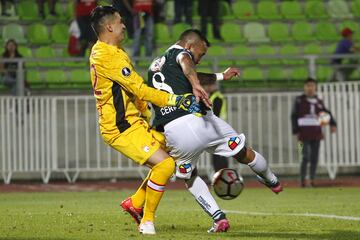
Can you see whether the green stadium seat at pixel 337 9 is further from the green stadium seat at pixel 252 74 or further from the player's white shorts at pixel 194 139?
the player's white shorts at pixel 194 139

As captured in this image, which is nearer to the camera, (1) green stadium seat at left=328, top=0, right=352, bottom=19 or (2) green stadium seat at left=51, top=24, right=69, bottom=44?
(2) green stadium seat at left=51, top=24, right=69, bottom=44

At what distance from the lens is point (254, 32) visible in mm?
27609

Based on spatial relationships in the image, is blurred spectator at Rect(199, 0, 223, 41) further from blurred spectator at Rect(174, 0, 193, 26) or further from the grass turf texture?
the grass turf texture

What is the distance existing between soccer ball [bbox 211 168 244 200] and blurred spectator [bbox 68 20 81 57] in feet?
45.6

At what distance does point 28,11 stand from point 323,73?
297 inches

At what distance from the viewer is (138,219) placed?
458 inches

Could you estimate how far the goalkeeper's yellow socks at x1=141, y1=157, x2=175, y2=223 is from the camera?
11.0m

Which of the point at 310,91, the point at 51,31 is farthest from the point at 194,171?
the point at 51,31

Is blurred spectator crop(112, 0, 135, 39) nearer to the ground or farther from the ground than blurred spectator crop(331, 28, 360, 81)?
farther from the ground

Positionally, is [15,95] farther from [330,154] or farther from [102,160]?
[330,154]

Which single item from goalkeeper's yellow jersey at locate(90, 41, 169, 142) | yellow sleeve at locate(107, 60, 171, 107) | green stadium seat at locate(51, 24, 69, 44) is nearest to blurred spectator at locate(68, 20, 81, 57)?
green stadium seat at locate(51, 24, 69, 44)

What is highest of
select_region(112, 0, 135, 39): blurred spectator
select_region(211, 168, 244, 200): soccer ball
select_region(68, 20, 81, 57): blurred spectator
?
select_region(112, 0, 135, 39): blurred spectator

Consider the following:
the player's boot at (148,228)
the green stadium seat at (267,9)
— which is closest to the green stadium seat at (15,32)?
the green stadium seat at (267,9)

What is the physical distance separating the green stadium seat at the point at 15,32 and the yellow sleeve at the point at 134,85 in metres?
15.7
